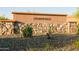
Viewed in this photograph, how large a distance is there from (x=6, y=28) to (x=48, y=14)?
5.22 metres

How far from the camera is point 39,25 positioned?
23391 millimetres

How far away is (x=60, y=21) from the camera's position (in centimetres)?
2456

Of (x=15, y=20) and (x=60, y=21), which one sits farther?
(x=60, y=21)

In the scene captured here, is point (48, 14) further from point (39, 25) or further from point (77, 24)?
point (77, 24)

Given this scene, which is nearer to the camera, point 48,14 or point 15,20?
point 15,20

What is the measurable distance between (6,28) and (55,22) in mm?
5794
